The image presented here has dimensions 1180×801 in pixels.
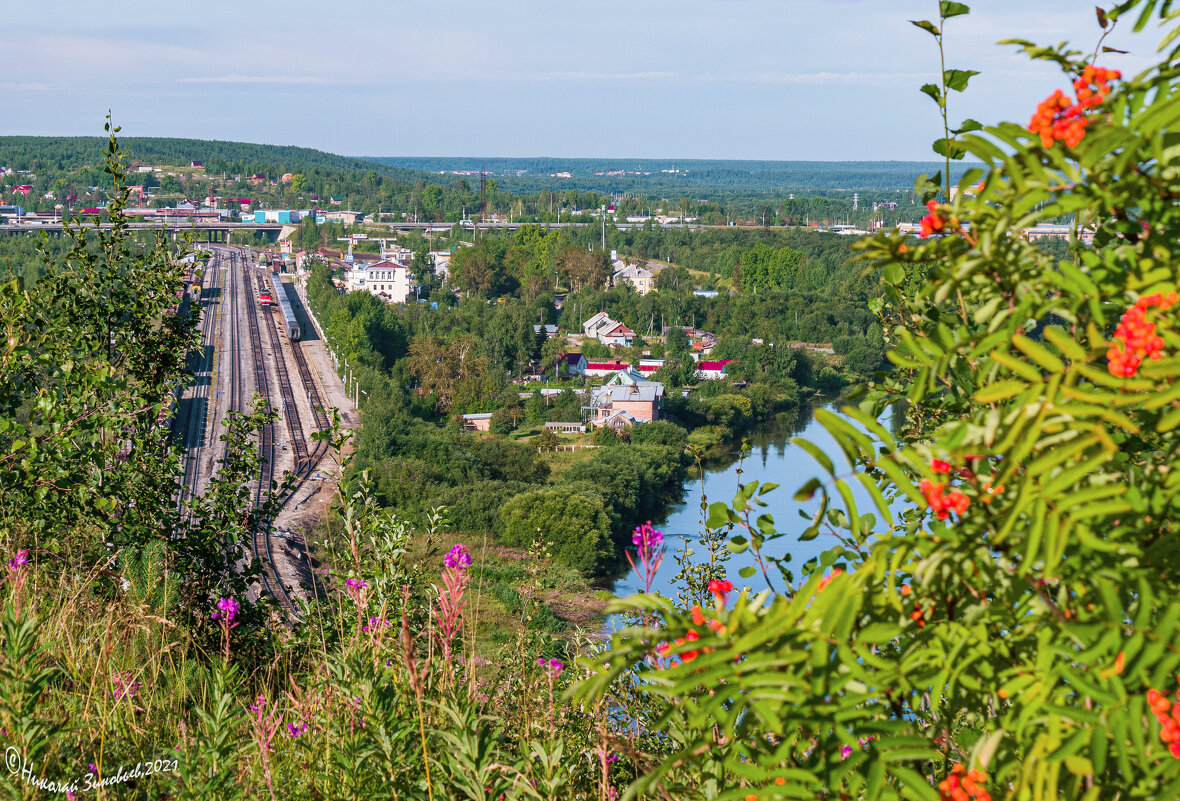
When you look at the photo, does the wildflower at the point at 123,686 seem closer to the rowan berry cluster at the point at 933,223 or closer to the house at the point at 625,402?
the rowan berry cluster at the point at 933,223

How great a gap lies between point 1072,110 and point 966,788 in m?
0.54

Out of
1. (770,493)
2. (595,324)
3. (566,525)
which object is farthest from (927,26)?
(595,324)

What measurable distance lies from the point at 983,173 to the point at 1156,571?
0.35 meters

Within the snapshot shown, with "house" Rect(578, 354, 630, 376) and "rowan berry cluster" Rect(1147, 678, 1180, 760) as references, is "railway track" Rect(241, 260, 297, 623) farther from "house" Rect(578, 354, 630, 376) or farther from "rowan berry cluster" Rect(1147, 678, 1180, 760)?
"rowan berry cluster" Rect(1147, 678, 1180, 760)

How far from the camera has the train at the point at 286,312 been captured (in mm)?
32125

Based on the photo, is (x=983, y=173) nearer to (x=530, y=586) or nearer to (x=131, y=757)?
(x=131, y=757)

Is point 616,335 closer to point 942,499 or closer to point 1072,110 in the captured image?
point 1072,110

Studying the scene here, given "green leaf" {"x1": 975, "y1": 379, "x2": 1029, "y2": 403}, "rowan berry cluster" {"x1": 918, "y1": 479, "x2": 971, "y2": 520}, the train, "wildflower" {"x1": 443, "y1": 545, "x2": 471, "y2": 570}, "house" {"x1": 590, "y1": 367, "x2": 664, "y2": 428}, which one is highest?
"green leaf" {"x1": 975, "y1": 379, "x2": 1029, "y2": 403}

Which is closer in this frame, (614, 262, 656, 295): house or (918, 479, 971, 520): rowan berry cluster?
(918, 479, 971, 520): rowan berry cluster

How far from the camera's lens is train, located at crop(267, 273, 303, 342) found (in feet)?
105

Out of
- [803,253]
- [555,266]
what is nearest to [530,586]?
[555,266]

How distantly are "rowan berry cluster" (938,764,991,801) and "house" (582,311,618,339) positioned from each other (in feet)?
126

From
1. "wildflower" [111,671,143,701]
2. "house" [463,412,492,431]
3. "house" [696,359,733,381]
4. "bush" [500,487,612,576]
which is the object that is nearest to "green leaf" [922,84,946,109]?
"wildflower" [111,671,143,701]

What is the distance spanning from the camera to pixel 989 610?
0.73m
